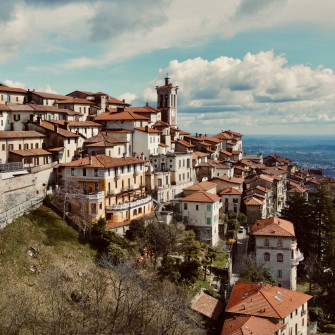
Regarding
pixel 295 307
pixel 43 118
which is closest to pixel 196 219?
pixel 295 307

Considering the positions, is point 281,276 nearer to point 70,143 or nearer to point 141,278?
point 141,278

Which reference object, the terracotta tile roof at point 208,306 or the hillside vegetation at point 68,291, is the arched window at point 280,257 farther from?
the hillside vegetation at point 68,291

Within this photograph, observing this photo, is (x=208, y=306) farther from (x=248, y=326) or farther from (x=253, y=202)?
(x=253, y=202)

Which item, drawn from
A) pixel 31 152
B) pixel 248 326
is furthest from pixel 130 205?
pixel 248 326

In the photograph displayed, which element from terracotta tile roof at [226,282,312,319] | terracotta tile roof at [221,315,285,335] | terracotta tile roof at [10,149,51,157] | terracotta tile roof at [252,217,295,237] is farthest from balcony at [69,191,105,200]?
terracotta tile roof at [252,217,295,237]

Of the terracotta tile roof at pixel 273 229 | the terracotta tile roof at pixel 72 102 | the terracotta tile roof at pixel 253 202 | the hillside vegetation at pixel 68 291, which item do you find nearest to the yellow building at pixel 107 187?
the hillside vegetation at pixel 68 291

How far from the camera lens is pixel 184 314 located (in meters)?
37.3

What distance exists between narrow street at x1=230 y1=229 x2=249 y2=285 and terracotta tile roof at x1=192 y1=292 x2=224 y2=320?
23.8 ft

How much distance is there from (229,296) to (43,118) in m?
41.6

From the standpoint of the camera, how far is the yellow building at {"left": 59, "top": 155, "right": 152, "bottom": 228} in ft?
160

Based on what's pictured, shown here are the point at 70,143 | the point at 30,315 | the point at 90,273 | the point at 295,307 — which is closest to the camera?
the point at 30,315

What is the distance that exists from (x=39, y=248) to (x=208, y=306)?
1797 centimetres

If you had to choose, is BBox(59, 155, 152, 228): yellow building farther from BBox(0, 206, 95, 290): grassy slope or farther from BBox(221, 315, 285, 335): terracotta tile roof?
BBox(221, 315, 285, 335): terracotta tile roof

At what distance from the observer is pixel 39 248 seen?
132 ft
